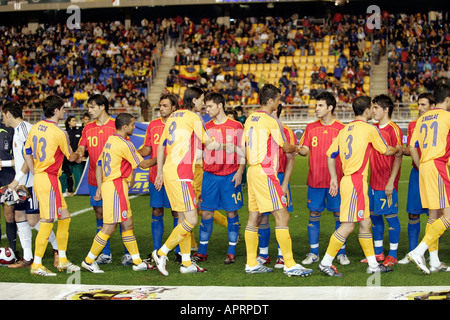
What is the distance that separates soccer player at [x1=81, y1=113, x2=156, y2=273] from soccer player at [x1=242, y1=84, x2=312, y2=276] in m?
1.37

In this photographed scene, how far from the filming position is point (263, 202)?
654 cm

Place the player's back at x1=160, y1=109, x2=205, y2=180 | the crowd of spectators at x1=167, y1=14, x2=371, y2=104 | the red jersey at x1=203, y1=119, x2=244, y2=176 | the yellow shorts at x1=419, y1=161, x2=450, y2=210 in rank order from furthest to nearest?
1. the crowd of spectators at x1=167, y1=14, x2=371, y2=104
2. the red jersey at x1=203, y1=119, x2=244, y2=176
3. the player's back at x1=160, y1=109, x2=205, y2=180
4. the yellow shorts at x1=419, y1=161, x2=450, y2=210

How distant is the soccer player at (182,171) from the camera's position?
22.0 feet

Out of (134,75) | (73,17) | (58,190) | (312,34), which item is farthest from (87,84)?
(58,190)

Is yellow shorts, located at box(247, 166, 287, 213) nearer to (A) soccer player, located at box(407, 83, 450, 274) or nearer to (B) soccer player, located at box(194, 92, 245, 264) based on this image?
(B) soccer player, located at box(194, 92, 245, 264)

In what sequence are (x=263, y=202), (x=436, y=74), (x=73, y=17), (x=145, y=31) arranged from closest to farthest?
1. (x=263, y=202)
2. (x=436, y=74)
3. (x=145, y=31)
4. (x=73, y=17)

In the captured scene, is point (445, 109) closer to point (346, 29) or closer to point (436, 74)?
point (436, 74)

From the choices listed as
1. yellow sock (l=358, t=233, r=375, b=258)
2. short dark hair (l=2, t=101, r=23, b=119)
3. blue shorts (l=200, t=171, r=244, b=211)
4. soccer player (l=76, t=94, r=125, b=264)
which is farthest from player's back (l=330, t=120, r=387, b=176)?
short dark hair (l=2, t=101, r=23, b=119)

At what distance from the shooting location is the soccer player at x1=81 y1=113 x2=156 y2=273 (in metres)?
6.75

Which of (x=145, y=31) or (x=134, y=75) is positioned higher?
(x=145, y=31)

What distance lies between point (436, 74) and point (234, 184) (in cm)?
2172

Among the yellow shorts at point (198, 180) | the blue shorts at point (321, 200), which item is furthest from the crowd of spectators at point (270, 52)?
the blue shorts at point (321, 200)

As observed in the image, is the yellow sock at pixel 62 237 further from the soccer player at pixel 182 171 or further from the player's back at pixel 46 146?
the soccer player at pixel 182 171

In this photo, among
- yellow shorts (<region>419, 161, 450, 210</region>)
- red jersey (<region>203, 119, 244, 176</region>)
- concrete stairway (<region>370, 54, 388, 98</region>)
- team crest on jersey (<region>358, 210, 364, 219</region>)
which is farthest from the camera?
concrete stairway (<region>370, 54, 388, 98</region>)
